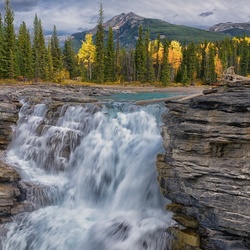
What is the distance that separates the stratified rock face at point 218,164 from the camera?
1167 centimetres

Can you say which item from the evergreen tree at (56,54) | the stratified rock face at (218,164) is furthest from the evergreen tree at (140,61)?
the stratified rock face at (218,164)

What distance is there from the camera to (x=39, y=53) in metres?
77.9

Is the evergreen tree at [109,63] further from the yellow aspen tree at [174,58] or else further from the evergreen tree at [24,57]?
the yellow aspen tree at [174,58]

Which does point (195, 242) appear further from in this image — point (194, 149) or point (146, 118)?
point (146, 118)

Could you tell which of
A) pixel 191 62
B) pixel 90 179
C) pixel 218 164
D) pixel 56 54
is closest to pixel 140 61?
pixel 191 62

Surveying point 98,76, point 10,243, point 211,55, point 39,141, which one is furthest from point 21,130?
point 211,55

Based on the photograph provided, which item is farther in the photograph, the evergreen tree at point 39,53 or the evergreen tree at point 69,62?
the evergreen tree at point 69,62

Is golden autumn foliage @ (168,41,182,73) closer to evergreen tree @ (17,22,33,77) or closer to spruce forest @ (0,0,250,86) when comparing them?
spruce forest @ (0,0,250,86)

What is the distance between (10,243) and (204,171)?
387 inches

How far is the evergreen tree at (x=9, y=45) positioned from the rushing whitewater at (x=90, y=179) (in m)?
44.5

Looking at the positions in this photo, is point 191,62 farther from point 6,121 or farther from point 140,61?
point 6,121

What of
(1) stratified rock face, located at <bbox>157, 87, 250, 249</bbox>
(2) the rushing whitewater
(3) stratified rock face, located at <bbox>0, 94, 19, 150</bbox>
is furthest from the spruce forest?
(1) stratified rock face, located at <bbox>157, 87, 250, 249</bbox>

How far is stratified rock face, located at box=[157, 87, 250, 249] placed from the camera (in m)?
11.7

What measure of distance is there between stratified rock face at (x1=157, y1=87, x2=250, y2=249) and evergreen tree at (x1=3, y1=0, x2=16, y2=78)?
204 feet
